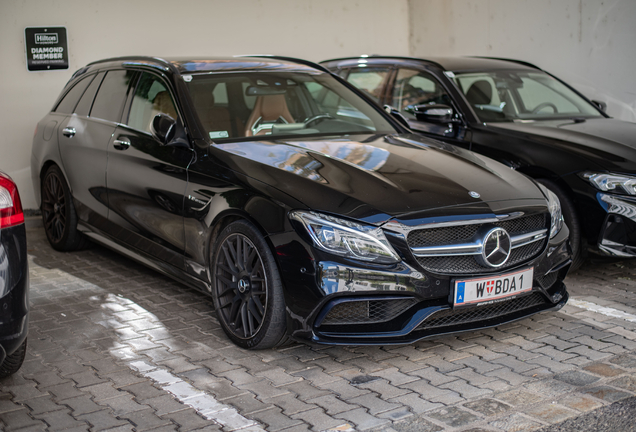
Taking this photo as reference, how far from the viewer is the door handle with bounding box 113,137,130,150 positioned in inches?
199

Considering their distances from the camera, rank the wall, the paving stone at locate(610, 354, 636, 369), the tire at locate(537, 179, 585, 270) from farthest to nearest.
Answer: the wall
the tire at locate(537, 179, 585, 270)
the paving stone at locate(610, 354, 636, 369)

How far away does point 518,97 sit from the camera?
6.53 metres

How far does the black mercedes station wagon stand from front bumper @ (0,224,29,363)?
118 cm

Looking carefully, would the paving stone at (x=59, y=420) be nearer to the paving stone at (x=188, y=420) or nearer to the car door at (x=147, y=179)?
the paving stone at (x=188, y=420)

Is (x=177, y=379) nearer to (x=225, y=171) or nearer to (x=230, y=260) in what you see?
(x=230, y=260)

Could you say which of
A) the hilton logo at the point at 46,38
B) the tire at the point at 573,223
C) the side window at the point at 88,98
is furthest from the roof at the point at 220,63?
the hilton logo at the point at 46,38

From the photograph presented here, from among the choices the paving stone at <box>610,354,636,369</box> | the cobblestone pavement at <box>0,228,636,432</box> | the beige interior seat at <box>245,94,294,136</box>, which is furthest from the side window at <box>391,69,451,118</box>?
the paving stone at <box>610,354,636,369</box>

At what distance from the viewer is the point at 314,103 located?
203 inches

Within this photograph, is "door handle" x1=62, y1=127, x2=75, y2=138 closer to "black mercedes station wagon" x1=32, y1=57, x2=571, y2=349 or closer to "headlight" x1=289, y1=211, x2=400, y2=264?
"black mercedes station wagon" x1=32, y1=57, x2=571, y2=349

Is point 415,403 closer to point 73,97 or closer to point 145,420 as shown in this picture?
point 145,420

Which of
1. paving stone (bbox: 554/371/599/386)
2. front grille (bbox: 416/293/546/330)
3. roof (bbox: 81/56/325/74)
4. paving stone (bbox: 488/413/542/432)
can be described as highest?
roof (bbox: 81/56/325/74)

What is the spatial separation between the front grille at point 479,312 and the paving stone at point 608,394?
661 mm

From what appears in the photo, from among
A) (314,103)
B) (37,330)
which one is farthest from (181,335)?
(314,103)

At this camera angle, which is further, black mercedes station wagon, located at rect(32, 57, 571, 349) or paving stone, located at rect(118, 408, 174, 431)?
black mercedes station wagon, located at rect(32, 57, 571, 349)
